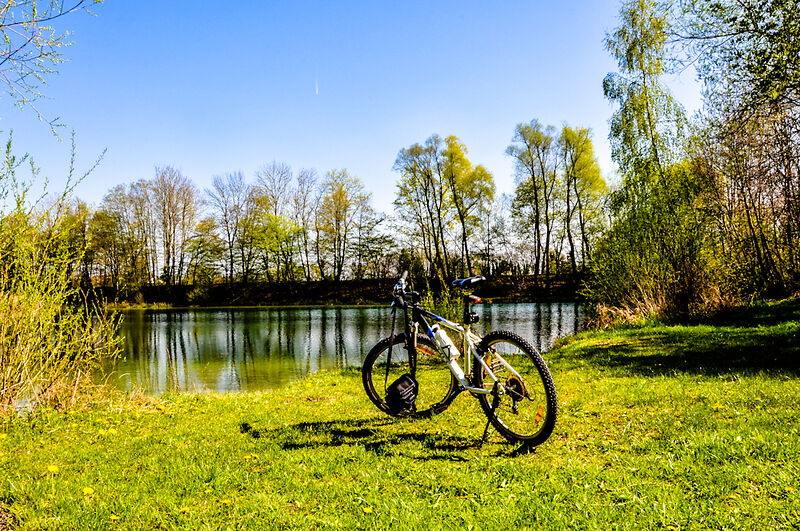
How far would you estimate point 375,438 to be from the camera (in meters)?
4.84

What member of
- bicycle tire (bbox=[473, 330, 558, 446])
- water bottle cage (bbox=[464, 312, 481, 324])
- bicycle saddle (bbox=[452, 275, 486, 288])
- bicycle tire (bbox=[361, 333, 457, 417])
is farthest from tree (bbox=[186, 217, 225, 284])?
bicycle tire (bbox=[473, 330, 558, 446])

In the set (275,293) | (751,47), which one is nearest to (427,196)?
(275,293)

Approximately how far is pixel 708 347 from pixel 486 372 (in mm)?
7216

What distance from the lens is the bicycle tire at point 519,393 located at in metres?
4.05

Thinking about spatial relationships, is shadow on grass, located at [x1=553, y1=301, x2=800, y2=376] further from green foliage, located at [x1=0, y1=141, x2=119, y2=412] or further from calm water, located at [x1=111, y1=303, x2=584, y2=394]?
green foliage, located at [x1=0, y1=141, x2=119, y2=412]

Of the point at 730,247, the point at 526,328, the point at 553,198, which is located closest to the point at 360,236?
the point at 553,198

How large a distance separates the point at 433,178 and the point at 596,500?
37560mm

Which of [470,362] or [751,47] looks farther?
[751,47]

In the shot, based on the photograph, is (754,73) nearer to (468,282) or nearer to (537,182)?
(468,282)

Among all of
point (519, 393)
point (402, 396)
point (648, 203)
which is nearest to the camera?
point (519, 393)

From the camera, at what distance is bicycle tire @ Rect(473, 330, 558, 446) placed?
4055 millimetres

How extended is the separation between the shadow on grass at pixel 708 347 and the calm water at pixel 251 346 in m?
4.78

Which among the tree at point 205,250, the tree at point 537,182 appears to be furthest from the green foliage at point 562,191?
the tree at point 205,250

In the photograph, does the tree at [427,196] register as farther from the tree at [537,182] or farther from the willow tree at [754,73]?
the willow tree at [754,73]
